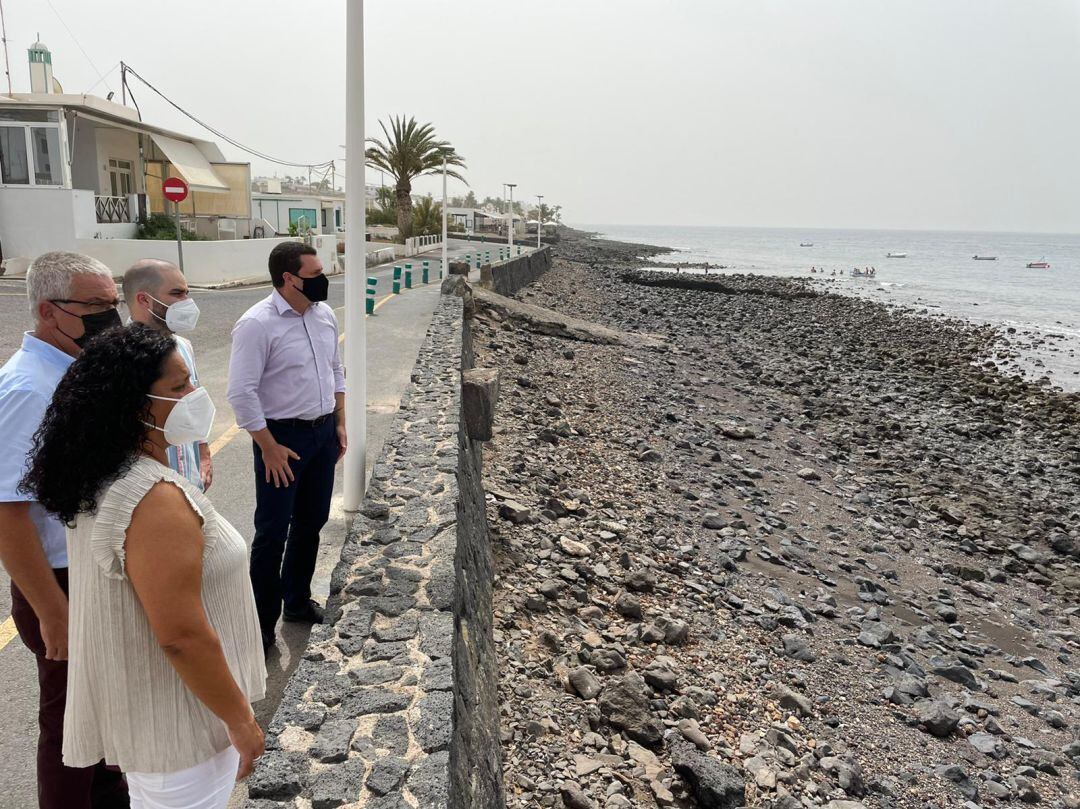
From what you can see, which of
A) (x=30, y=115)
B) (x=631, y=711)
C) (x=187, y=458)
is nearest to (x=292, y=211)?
(x=30, y=115)

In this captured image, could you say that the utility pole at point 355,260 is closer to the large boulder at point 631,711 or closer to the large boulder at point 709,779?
the large boulder at point 631,711

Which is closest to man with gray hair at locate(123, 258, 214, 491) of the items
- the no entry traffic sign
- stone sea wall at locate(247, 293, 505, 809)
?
stone sea wall at locate(247, 293, 505, 809)

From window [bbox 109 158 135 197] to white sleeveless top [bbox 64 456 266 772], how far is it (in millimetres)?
24471

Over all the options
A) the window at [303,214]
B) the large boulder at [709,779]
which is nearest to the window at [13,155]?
the window at [303,214]

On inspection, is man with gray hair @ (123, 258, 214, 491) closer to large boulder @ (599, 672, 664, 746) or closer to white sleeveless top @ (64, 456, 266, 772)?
white sleeveless top @ (64, 456, 266, 772)

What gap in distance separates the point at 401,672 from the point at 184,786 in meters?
1.02

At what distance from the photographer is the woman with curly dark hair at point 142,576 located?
1747mm

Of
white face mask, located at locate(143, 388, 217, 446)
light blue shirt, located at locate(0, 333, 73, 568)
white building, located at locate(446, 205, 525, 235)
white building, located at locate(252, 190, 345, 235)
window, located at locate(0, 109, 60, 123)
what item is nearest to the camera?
white face mask, located at locate(143, 388, 217, 446)

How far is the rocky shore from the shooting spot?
4.46 meters

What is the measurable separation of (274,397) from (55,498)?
81.3 inches

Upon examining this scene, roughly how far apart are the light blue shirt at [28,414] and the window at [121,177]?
77.4ft

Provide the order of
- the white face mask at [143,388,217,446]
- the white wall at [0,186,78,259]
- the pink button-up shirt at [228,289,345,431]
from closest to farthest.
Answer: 1. the white face mask at [143,388,217,446]
2. the pink button-up shirt at [228,289,345,431]
3. the white wall at [0,186,78,259]

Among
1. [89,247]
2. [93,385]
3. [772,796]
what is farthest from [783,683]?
[89,247]

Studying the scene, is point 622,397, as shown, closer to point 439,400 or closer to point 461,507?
point 439,400
